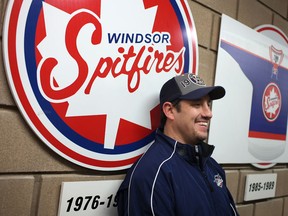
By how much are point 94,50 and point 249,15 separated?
0.94 meters

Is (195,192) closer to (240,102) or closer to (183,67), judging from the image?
(183,67)

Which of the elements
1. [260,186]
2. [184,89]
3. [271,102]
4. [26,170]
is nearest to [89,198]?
[26,170]

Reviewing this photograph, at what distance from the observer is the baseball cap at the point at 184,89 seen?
0.96m

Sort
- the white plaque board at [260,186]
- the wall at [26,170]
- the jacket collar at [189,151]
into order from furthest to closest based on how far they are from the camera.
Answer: the white plaque board at [260,186], the jacket collar at [189,151], the wall at [26,170]

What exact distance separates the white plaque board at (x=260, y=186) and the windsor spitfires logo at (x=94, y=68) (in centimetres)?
70

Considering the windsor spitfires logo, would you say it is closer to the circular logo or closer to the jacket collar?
the jacket collar

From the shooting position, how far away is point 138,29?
966mm

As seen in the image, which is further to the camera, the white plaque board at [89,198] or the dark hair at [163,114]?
the dark hair at [163,114]

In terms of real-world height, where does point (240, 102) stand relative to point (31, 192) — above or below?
above

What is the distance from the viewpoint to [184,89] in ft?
3.17

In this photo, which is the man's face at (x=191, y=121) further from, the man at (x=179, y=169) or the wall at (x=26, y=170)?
the wall at (x=26, y=170)

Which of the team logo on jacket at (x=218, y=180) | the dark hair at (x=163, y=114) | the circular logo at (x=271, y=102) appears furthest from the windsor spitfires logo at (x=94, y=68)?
the circular logo at (x=271, y=102)

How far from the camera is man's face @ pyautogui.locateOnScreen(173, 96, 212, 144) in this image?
38.3 inches


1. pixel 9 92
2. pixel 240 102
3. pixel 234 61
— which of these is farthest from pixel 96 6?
pixel 240 102
